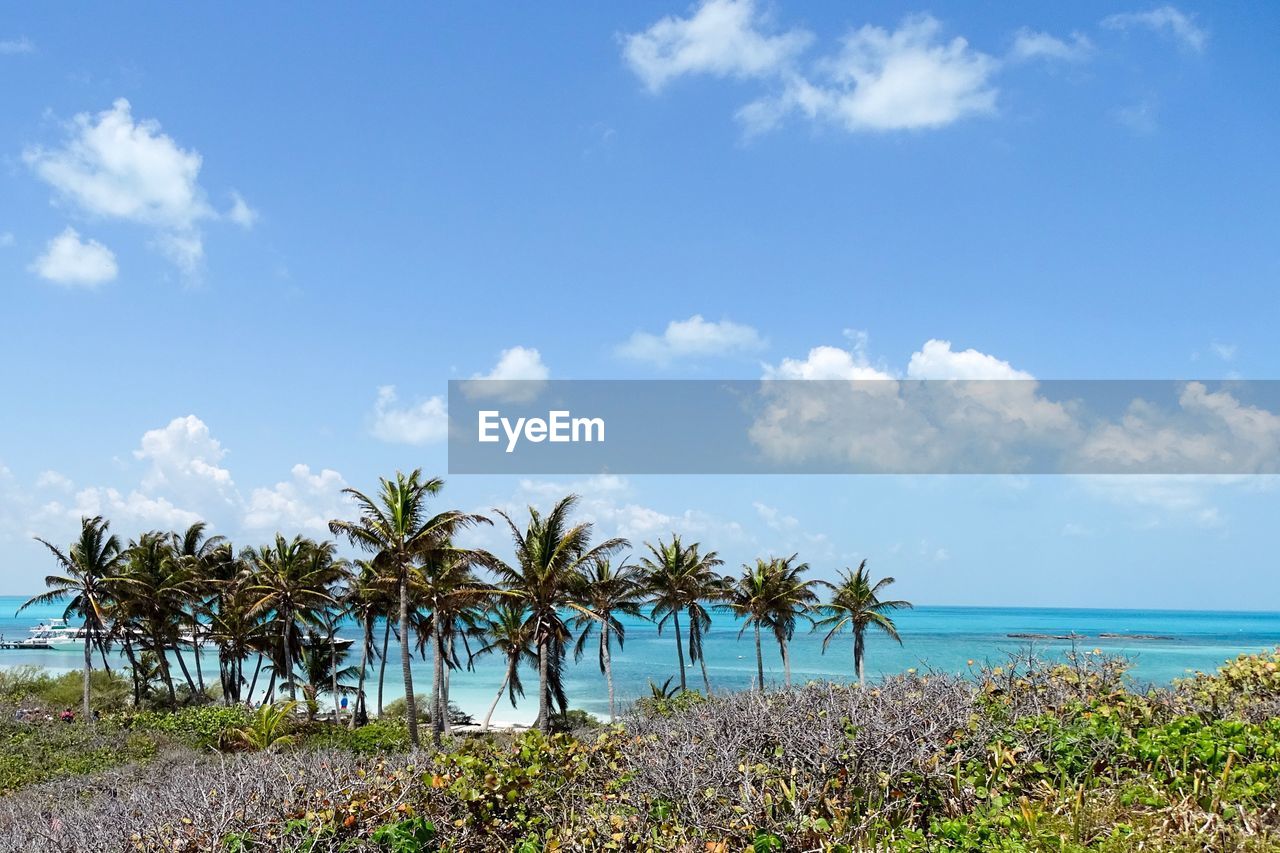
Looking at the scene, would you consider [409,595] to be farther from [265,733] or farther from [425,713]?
[425,713]

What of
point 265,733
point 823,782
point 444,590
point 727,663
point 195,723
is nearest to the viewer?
point 823,782

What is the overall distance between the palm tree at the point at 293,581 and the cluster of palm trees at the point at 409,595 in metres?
0.08

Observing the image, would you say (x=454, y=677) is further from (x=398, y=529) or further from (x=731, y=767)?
(x=731, y=767)

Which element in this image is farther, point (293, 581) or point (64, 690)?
point (64, 690)

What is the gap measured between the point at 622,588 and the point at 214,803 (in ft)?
94.2

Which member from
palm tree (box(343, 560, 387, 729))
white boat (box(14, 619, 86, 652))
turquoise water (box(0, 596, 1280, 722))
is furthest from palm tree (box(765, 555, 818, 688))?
white boat (box(14, 619, 86, 652))

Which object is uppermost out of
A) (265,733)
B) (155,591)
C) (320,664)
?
(155,591)

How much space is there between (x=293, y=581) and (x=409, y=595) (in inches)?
322

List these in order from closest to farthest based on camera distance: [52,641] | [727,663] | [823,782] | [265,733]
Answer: [823,782]
[265,733]
[727,663]
[52,641]

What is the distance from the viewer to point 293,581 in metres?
35.5

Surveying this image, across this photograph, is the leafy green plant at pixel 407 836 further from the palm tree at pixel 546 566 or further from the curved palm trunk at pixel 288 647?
the curved palm trunk at pixel 288 647

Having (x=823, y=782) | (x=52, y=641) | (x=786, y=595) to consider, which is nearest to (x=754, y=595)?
(x=786, y=595)

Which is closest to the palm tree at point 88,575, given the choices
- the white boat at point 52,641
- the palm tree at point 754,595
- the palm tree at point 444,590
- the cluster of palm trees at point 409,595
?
the cluster of palm trees at point 409,595

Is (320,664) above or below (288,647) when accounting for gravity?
below
